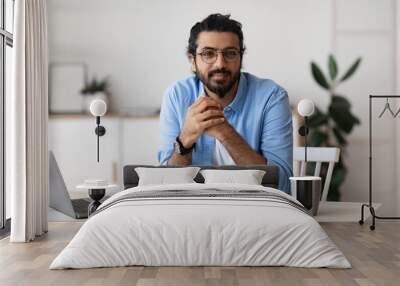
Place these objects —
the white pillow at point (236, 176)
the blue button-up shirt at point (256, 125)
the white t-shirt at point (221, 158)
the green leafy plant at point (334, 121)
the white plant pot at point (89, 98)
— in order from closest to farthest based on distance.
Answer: the white pillow at point (236, 176) → the white t-shirt at point (221, 158) → the blue button-up shirt at point (256, 125) → the green leafy plant at point (334, 121) → the white plant pot at point (89, 98)

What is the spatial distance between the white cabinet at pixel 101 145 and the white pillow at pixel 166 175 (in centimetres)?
166

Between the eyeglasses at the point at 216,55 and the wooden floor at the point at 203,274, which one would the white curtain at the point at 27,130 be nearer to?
the wooden floor at the point at 203,274

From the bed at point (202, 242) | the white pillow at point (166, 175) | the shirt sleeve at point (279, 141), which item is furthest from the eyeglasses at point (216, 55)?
the bed at point (202, 242)

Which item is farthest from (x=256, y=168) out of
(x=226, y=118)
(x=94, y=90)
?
(x=94, y=90)

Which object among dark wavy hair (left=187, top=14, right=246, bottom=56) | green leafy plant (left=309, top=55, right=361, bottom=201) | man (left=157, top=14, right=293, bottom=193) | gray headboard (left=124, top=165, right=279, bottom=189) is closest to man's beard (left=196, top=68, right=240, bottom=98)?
man (left=157, top=14, right=293, bottom=193)

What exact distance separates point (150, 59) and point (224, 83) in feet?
5.11

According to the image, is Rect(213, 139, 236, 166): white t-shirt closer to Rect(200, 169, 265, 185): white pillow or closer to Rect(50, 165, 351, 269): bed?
Rect(200, 169, 265, 185): white pillow

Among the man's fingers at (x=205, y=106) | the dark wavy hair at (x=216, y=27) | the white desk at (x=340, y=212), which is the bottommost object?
the white desk at (x=340, y=212)

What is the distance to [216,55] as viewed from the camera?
6.77 metres

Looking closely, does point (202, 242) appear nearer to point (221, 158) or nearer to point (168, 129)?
point (221, 158)

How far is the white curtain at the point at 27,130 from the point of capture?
215 inches

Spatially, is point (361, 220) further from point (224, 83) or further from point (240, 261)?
point (240, 261)

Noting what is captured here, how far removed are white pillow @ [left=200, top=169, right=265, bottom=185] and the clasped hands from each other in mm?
636

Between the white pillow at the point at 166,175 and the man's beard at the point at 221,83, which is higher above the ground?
the man's beard at the point at 221,83
